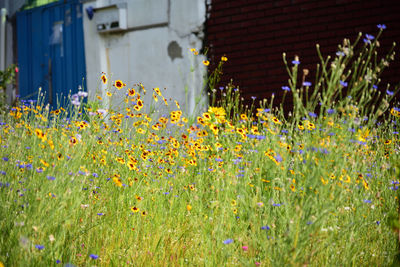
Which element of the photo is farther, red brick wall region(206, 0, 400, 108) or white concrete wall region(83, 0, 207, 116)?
white concrete wall region(83, 0, 207, 116)

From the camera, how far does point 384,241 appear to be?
2.60 metres

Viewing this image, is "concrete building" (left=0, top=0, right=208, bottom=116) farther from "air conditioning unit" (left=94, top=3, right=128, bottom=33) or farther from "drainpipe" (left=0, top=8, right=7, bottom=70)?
"drainpipe" (left=0, top=8, right=7, bottom=70)

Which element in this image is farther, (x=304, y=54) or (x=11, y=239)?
(x=304, y=54)

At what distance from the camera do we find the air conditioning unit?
7.92 metres

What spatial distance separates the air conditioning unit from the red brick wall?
1646mm

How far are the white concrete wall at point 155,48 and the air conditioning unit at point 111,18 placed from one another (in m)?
0.10

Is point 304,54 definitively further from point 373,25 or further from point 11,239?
point 11,239

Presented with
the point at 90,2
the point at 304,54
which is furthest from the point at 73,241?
the point at 90,2

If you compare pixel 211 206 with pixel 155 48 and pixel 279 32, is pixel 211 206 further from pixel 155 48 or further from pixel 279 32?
pixel 155 48

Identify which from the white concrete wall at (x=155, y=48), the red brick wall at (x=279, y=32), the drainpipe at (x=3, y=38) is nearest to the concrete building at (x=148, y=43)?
the white concrete wall at (x=155, y=48)

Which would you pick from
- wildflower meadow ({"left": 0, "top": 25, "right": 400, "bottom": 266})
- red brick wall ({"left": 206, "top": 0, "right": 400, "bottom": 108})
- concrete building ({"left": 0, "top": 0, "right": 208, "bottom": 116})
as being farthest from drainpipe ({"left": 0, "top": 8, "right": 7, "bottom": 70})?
wildflower meadow ({"left": 0, "top": 25, "right": 400, "bottom": 266})

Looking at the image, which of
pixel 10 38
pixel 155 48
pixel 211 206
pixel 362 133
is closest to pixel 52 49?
pixel 10 38

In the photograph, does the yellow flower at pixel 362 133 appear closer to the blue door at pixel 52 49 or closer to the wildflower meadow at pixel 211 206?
the wildflower meadow at pixel 211 206

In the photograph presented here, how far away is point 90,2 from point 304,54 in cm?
420
